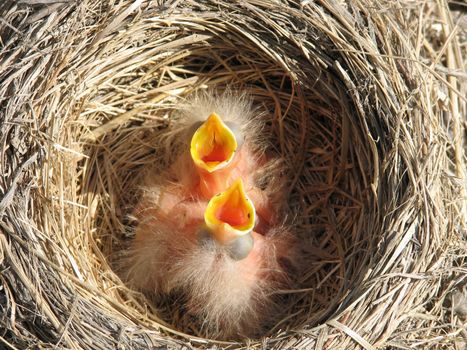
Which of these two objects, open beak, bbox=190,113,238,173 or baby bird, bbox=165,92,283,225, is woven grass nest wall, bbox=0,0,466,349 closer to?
baby bird, bbox=165,92,283,225

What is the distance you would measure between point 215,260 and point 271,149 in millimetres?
488

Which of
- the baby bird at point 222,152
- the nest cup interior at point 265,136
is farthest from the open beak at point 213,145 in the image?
the nest cup interior at point 265,136

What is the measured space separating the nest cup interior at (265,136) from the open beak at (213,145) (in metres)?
0.25

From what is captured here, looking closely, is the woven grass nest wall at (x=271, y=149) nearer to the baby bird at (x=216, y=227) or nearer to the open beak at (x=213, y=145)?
the baby bird at (x=216, y=227)

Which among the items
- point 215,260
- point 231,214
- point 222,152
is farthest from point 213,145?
point 215,260

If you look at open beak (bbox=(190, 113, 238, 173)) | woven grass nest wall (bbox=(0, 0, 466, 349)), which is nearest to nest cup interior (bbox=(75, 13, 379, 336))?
woven grass nest wall (bbox=(0, 0, 466, 349))

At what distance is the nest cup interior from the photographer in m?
2.15

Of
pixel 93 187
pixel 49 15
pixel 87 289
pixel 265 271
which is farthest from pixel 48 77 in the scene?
pixel 265 271

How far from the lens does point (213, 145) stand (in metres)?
2.17

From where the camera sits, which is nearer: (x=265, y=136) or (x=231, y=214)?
(x=231, y=214)

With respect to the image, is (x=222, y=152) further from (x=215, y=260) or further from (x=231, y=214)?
(x=215, y=260)

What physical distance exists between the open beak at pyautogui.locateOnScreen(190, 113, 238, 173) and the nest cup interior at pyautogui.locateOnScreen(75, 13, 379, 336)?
0.83ft

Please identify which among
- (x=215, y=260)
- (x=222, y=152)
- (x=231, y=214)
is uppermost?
(x=222, y=152)

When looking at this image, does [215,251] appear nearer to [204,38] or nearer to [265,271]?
[265,271]
